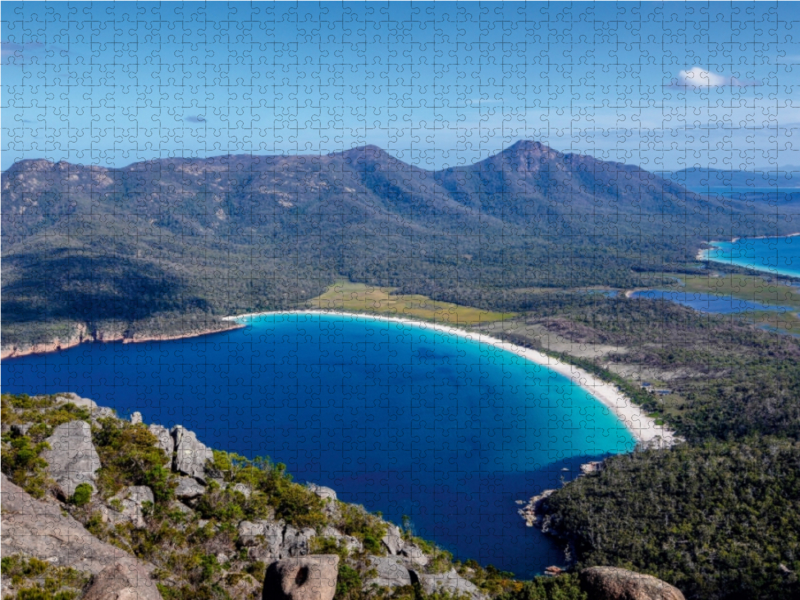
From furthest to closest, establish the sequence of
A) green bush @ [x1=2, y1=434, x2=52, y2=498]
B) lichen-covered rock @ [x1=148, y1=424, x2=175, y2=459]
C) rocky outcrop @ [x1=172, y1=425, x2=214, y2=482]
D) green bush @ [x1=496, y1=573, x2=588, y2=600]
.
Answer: lichen-covered rock @ [x1=148, y1=424, x2=175, y2=459] → rocky outcrop @ [x1=172, y1=425, x2=214, y2=482] → green bush @ [x1=2, y1=434, x2=52, y2=498] → green bush @ [x1=496, y1=573, x2=588, y2=600]

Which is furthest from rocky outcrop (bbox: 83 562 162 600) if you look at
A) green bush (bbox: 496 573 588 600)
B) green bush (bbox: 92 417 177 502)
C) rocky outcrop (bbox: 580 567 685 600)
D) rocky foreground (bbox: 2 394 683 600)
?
green bush (bbox: 496 573 588 600)

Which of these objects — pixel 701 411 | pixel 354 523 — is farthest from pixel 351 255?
pixel 354 523

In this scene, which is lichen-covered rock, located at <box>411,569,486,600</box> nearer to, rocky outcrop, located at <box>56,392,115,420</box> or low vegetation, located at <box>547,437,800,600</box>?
low vegetation, located at <box>547,437,800,600</box>

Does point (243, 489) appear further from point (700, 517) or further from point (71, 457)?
point (700, 517)

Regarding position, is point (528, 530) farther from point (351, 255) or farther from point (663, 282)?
point (351, 255)

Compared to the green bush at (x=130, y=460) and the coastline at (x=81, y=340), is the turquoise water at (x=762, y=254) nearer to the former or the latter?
the coastline at (x=81, y=340)

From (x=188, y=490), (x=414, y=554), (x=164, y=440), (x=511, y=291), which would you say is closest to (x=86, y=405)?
(x=164, y=440)
